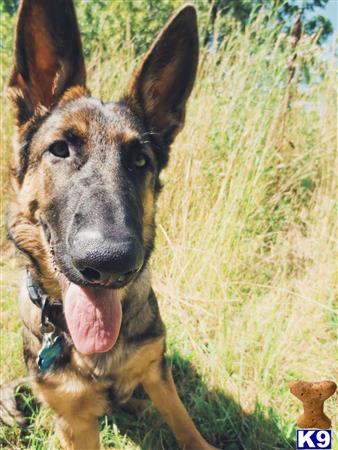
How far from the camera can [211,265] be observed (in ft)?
10.5

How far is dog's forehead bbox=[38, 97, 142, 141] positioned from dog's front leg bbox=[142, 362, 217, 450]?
4.21 ft

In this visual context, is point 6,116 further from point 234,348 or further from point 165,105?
point 234,348

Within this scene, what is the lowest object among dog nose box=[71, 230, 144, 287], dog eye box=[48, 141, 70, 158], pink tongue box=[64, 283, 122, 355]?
pink tongue box=[64, 283, 122, 355]

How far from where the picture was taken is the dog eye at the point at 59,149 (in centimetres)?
197

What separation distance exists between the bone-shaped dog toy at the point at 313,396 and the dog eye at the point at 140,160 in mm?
1306

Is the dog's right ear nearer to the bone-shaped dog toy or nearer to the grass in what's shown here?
the grass

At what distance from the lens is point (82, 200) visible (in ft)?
5.57

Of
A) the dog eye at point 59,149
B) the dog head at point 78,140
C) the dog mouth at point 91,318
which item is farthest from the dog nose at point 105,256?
the dog eye at point 59,149

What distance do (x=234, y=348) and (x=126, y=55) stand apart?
340 centimetres

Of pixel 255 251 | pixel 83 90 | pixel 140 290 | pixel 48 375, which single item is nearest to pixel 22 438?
pixel 48 375

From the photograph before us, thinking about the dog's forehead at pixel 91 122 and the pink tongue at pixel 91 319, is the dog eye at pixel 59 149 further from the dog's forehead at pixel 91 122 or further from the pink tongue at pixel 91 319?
the pink tongue at pixel 91 319

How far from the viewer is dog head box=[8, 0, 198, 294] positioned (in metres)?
1.68

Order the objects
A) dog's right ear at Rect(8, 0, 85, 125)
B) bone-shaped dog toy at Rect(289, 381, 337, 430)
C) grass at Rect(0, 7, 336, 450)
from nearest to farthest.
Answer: bone-shaped dog toy at Rect(289, 381, 337, 430)
dog's right ear at Rect(8, 0, 85, 125)
grass at Rect(0, 7, 336, 450)

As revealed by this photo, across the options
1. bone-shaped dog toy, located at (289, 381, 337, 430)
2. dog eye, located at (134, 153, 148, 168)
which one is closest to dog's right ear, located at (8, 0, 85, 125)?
Answer: dog eye, located at (134, 153, 148, 168)
